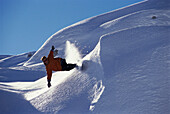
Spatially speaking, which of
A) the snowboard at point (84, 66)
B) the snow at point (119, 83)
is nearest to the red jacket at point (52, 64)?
the snow at point (119, 83)

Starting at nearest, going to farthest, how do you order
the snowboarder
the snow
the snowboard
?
1. the snow
2. the snowboard
3. the snowboarder

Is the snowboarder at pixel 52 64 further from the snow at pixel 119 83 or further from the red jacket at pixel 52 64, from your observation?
the snow at pixel 119 83

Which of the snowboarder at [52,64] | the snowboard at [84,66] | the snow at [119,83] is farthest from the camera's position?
the snowboarder at [52,64]

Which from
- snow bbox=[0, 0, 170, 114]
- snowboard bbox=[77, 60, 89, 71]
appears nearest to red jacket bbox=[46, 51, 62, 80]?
snow bbox=[0, 0, 170, 114]

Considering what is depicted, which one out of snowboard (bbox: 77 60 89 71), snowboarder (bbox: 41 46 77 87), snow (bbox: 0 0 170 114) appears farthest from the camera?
snowboarder (bbox: 41 46 77 87)

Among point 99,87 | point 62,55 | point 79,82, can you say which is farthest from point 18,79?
point 99,87

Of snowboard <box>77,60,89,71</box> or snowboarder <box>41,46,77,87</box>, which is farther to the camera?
snowboarder <box>41,46,77,87</box>

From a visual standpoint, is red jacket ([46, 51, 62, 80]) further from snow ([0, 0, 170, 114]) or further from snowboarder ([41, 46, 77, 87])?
snow ([0, 0, 170, 114])

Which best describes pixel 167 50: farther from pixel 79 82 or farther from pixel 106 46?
pixel 79 82

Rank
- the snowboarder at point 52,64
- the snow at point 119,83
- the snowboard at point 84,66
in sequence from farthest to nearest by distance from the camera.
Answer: the snowboarder at point 52,64 → the snowboard at point 84,66 → the snow at point 119,83

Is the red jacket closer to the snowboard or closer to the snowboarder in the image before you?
the snowboarder

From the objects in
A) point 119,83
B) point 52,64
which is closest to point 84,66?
point 119,83

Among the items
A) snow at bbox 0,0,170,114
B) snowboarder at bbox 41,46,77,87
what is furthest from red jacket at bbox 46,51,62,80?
snow at bbox 0,0,170,114

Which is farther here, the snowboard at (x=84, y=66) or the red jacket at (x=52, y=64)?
the red jacket at (x=52, y=64)
